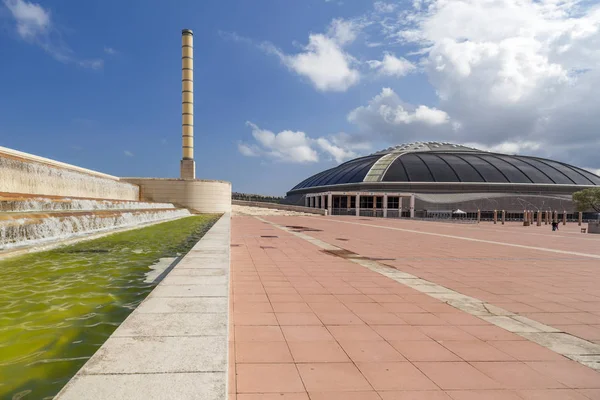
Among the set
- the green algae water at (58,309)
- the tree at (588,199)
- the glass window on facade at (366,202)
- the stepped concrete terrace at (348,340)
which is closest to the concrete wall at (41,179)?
the green algae water at (58,309)

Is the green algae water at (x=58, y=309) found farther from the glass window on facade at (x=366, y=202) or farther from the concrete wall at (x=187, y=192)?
the glass window on facade at (x=366, y=202)

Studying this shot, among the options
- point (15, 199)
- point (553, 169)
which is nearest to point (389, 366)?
point (15, 199)

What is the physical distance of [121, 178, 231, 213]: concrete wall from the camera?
37.0 m

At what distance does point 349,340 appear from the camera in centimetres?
365

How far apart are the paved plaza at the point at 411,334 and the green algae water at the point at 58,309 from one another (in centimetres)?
140

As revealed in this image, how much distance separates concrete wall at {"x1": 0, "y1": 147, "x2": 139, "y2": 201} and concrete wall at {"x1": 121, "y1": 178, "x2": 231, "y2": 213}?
1124cm

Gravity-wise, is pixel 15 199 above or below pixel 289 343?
above

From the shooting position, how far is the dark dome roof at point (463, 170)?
60.3 m

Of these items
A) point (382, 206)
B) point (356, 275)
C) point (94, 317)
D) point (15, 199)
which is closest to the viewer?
point (94, 317)

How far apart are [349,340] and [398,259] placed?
20.0ft

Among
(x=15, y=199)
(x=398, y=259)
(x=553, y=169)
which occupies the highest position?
(x=553, y=169)

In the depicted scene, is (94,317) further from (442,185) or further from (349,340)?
(442,185)

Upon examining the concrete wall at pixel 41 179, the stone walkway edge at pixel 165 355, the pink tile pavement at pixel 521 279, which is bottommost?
the pink tile pavement at pixel 521 279

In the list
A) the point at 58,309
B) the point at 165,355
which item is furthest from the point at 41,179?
the point at 165,355
